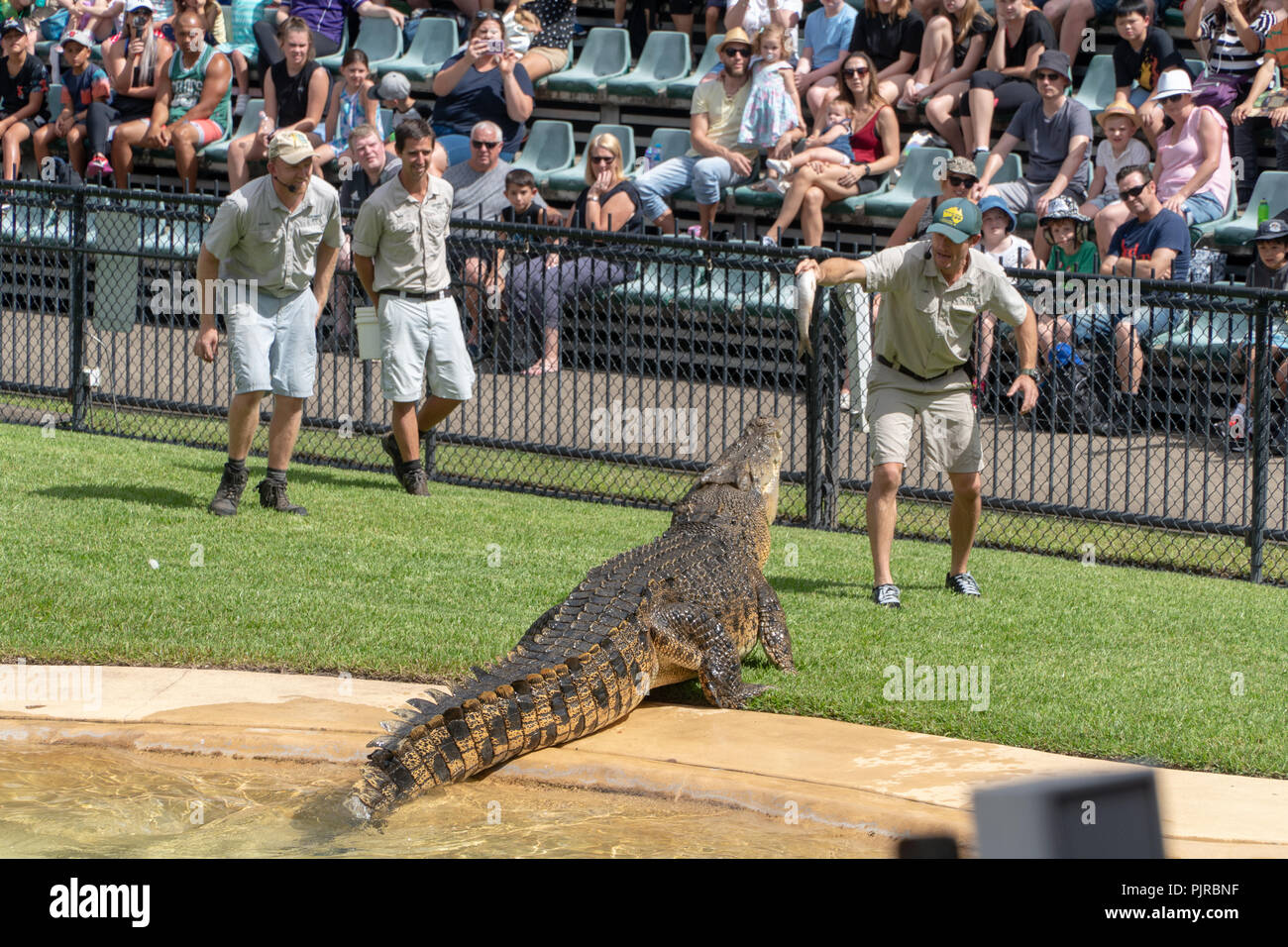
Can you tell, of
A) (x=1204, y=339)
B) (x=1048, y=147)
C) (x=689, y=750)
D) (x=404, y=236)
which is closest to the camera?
(x=689, y=750)

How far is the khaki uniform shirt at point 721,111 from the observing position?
12.1 metres

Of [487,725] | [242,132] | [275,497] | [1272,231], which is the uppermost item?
[242,132]

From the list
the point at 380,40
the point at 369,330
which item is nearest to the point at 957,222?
the point at 369,330

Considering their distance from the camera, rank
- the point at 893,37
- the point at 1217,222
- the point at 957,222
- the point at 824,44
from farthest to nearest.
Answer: the point at 824,44, the point at 893,37, the point at 1217,222, the point at 957,222

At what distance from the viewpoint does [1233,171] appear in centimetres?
1078

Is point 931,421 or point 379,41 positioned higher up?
point 379,41

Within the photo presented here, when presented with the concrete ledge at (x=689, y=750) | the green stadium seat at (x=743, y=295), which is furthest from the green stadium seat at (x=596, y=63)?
the concrete ledge at (x=689, y=750)

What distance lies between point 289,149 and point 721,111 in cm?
572

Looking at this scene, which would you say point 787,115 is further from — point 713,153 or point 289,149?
point 289,149

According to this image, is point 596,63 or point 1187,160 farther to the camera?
point 596,63

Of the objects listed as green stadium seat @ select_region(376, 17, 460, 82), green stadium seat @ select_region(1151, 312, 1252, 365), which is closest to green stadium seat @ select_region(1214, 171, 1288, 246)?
green stadium seat @ select_region(1151, 312, 1252, 365)

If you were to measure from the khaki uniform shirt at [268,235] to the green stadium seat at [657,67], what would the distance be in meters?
6.66

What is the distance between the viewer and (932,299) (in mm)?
6156

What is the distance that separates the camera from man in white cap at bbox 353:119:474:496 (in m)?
8.05
